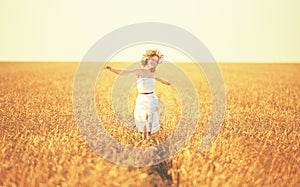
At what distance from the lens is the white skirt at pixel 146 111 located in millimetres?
5340

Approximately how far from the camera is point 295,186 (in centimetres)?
433

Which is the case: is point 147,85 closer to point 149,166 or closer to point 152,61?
point 152,61

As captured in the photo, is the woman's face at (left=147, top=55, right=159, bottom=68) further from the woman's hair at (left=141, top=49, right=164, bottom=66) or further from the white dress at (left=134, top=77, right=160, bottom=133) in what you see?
the white dress at (left=134, top=77, right=160, bottom=133)

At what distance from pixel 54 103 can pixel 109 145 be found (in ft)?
15.9

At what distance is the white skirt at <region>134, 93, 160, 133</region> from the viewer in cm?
534

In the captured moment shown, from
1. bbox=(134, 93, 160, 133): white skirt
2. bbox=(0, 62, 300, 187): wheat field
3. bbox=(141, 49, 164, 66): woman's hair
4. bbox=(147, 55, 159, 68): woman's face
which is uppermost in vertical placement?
bbox=(141, 49, 164, 66): woman's hair

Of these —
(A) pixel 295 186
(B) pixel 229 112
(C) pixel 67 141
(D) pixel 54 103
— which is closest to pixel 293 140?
(A) pixel 295 186

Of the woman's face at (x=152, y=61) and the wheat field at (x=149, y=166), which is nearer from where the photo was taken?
the wheat field at (x=149, y=166)

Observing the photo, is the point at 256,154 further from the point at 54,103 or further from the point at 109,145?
the point at 54,103

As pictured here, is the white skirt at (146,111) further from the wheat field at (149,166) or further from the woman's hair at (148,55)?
the woman's hair at (148,55)

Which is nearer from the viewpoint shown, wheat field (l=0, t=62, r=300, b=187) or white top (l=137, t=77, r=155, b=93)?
wheat field (l=0, t=62, r=300, b=187)

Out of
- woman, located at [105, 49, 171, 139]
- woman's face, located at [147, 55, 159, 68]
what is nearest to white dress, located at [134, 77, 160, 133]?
woman, located at [105, 49, 171, 139]

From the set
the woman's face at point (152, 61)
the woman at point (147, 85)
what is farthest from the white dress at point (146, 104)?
the woman's face at point (152, 61)

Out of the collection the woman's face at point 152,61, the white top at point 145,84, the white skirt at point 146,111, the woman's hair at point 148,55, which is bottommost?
the white skirt at point 146,111
